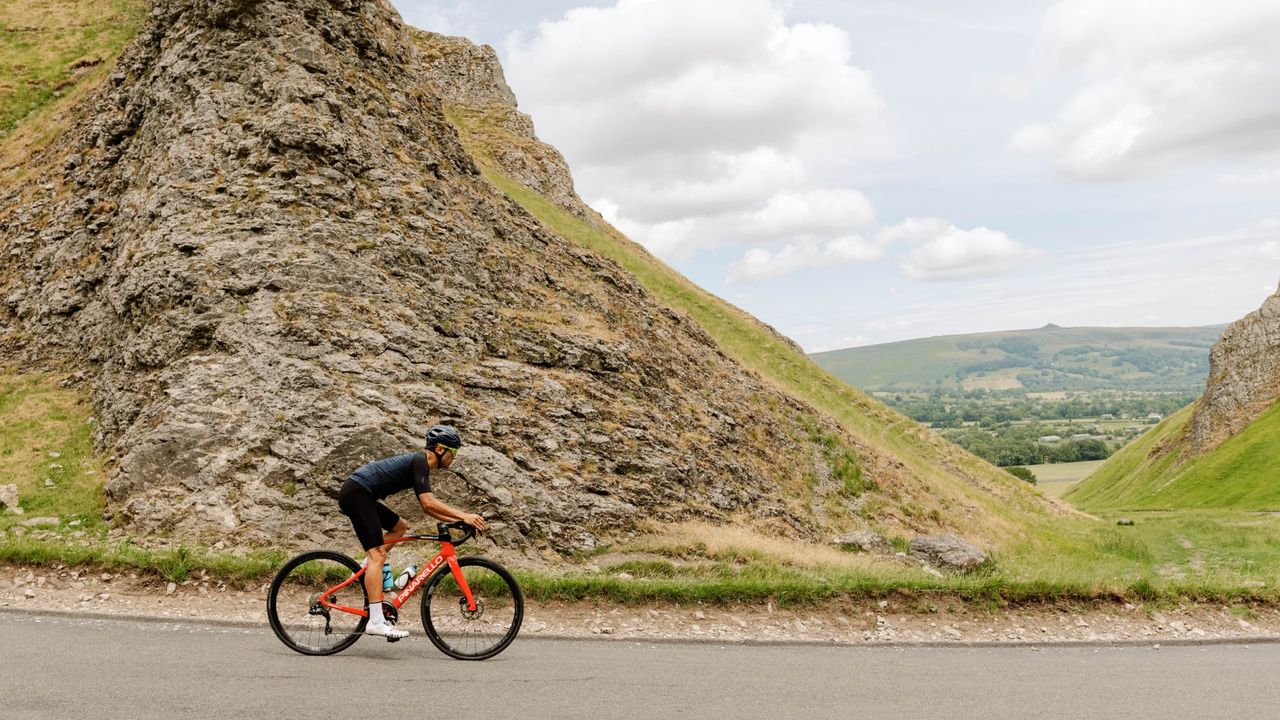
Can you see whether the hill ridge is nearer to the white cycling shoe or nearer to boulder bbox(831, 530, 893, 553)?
boulder bbox(831, 530, 893, 553)

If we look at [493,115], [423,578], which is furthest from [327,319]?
[493,115]

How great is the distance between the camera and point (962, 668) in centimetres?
1080

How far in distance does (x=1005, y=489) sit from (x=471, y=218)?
36.6 m

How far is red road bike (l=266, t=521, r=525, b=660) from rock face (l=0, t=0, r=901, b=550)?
16.0ft

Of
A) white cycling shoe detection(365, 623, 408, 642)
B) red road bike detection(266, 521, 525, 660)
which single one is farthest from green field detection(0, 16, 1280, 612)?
white cycling shoe detection(365, 623, 408, 642)

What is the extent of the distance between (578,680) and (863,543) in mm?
15171

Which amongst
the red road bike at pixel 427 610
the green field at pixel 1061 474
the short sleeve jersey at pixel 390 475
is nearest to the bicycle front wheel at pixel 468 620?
the red road bike at pixel 427 610

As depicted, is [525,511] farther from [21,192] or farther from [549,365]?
[21,192]

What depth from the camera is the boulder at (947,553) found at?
18.9 m

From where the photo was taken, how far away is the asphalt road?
8.32 metres

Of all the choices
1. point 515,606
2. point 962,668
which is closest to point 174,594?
point 515,606

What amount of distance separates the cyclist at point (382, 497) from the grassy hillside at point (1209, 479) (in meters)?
71.7

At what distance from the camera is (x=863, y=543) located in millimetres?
22609

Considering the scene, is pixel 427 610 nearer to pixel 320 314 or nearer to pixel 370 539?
pixel 370 539
